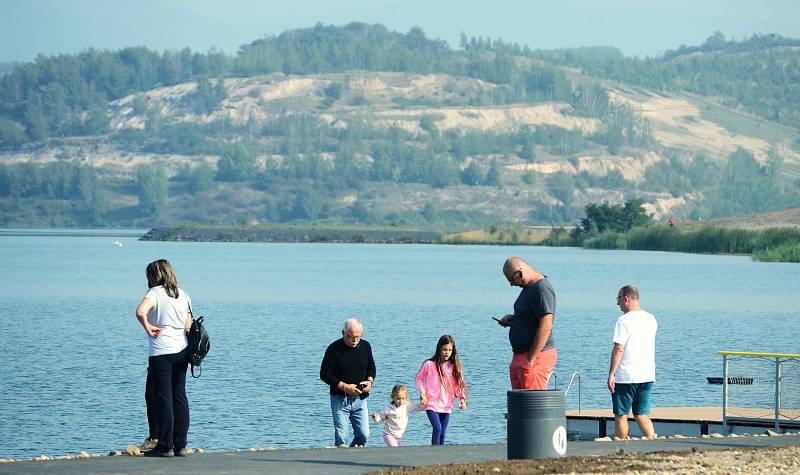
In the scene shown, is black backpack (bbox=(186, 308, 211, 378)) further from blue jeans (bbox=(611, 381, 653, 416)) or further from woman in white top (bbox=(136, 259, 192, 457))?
blue jeans (bbox=(611, 381, 653, 416))

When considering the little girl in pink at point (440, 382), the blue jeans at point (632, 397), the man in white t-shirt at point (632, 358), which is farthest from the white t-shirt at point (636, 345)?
the little girl in pink at point (440, 382)

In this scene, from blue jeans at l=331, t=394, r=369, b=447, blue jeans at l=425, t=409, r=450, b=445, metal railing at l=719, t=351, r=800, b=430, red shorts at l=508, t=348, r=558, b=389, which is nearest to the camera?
red shorts at l=508, t=348, r=558, b=389

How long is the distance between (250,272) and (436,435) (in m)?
96.8

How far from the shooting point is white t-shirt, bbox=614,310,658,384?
60.2 ft

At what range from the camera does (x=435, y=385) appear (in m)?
20.3

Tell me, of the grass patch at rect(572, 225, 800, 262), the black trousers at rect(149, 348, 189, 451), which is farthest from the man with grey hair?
the grass patch at rect(572, 225, 800, 262)

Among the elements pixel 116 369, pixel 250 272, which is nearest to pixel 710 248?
pixel 250 272

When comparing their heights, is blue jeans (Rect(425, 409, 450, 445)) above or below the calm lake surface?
above

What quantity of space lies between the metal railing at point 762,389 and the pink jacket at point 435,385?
14.6 feet

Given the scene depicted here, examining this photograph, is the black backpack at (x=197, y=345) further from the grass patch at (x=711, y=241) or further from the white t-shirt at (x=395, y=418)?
the grass patch at (x=711, y=241)

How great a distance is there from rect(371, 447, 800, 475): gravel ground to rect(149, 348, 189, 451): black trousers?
9.48 feet

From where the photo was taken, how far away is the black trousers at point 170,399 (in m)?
17.5

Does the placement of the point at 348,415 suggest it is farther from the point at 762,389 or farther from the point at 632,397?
the point at 762,389

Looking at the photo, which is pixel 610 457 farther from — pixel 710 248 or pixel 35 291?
pixel 710 248
